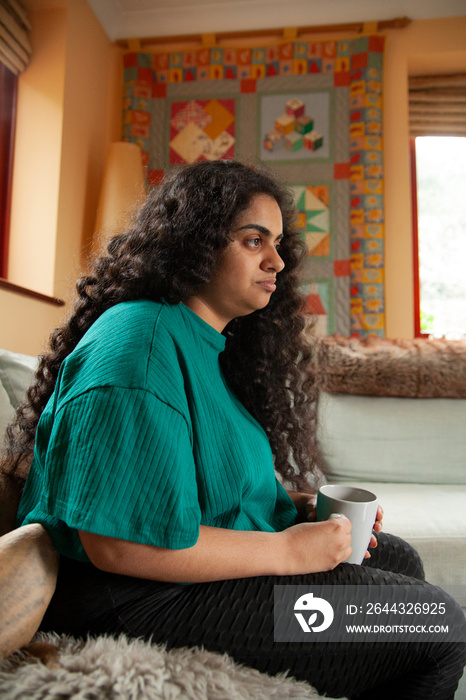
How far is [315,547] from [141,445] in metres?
0.29

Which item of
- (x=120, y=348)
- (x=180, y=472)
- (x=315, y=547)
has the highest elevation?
(x=120, y=348)

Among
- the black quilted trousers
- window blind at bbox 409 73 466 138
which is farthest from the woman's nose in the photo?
window blind at bbox 409 73 466 138

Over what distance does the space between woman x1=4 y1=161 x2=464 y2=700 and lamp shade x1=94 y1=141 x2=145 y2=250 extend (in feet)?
5.81

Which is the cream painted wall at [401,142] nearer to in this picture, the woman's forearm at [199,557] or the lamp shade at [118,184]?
the lamp shade at [118,184]

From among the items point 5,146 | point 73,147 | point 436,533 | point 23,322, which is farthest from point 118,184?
point 436,533

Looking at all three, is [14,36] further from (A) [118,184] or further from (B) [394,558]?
(B) [394,558]

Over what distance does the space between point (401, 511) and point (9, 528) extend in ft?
3.41

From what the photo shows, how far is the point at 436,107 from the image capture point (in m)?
3.11

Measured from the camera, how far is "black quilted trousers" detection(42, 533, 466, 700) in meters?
0.66

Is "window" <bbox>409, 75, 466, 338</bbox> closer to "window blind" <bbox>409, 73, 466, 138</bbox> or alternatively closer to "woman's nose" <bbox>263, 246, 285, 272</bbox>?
"window blind" <bbox>409, 73, 466, 138</bbox>

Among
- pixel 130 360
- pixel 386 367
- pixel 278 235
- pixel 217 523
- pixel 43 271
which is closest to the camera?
pixel 130 360

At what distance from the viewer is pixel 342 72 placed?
2.96 m

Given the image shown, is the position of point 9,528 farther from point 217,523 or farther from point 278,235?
point 278,235

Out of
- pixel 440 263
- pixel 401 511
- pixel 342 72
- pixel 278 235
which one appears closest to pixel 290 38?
pixel 342 72
